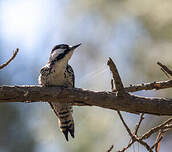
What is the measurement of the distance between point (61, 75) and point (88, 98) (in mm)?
1184

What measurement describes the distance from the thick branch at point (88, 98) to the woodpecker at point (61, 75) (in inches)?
37.8

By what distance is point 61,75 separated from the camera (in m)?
3.81

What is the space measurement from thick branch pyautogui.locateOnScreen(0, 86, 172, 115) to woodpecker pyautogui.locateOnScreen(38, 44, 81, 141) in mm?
960

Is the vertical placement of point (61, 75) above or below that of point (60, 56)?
below

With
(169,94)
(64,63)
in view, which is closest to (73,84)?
(64,63)

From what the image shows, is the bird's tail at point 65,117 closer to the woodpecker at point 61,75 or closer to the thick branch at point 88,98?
the woodpecker at point 61,75

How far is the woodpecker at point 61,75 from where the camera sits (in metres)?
3.77

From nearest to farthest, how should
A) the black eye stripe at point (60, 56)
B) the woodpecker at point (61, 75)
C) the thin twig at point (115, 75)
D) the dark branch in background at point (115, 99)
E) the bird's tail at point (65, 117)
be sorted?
the thin twig at point (115, 75)
the dark branch in background at point (115, 99)
the woodpecker at point (61, 75)
the black eye stripe at point (60, 56)
the bird's tail at point (65, 117)

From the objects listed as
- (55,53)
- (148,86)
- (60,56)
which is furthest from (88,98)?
(55,53)

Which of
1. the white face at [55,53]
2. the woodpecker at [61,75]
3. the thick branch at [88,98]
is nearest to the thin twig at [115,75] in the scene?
the thick branch at [88,98]

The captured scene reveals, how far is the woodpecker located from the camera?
148 inches

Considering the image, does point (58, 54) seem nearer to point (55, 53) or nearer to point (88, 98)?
point (55, 53)

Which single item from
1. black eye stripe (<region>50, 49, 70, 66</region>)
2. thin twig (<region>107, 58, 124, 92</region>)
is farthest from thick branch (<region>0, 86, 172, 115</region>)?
black eye stripe (<region>50, 49, 70, 66</region>)

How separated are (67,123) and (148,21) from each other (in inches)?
69.9
